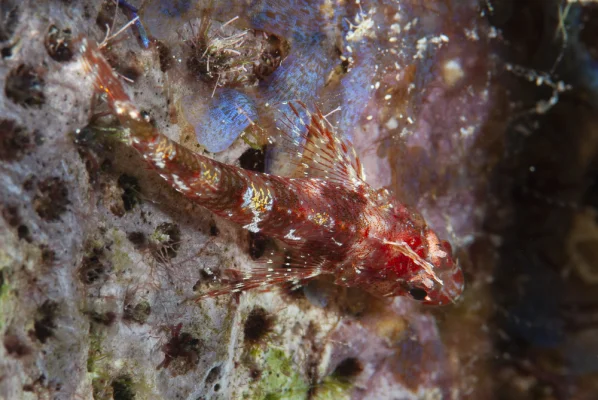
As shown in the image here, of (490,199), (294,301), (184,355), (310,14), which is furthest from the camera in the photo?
(490,199)

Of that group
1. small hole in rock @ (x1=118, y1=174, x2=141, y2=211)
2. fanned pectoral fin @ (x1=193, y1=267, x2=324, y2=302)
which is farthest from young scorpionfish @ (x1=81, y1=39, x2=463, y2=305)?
small hole in rock @ (x1=118, y1=174, x2=141, y2=211)

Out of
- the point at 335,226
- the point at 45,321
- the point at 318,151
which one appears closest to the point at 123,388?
the point at 45,321

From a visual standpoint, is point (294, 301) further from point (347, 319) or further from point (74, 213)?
point (74, 213)

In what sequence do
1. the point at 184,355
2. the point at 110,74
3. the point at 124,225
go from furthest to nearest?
the point at 184,355
the point at 124,225
the point at 110,74

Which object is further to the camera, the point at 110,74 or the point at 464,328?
the point at 464,328

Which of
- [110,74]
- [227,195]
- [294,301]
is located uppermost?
[110,74]

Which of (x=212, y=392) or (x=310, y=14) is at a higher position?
(x=310, y=14)

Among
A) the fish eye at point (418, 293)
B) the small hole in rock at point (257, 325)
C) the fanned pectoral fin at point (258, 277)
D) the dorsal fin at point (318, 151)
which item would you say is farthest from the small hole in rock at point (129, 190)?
the fish eye at point (418, 293)

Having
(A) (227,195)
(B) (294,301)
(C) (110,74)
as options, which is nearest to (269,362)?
(B) (294,301)
